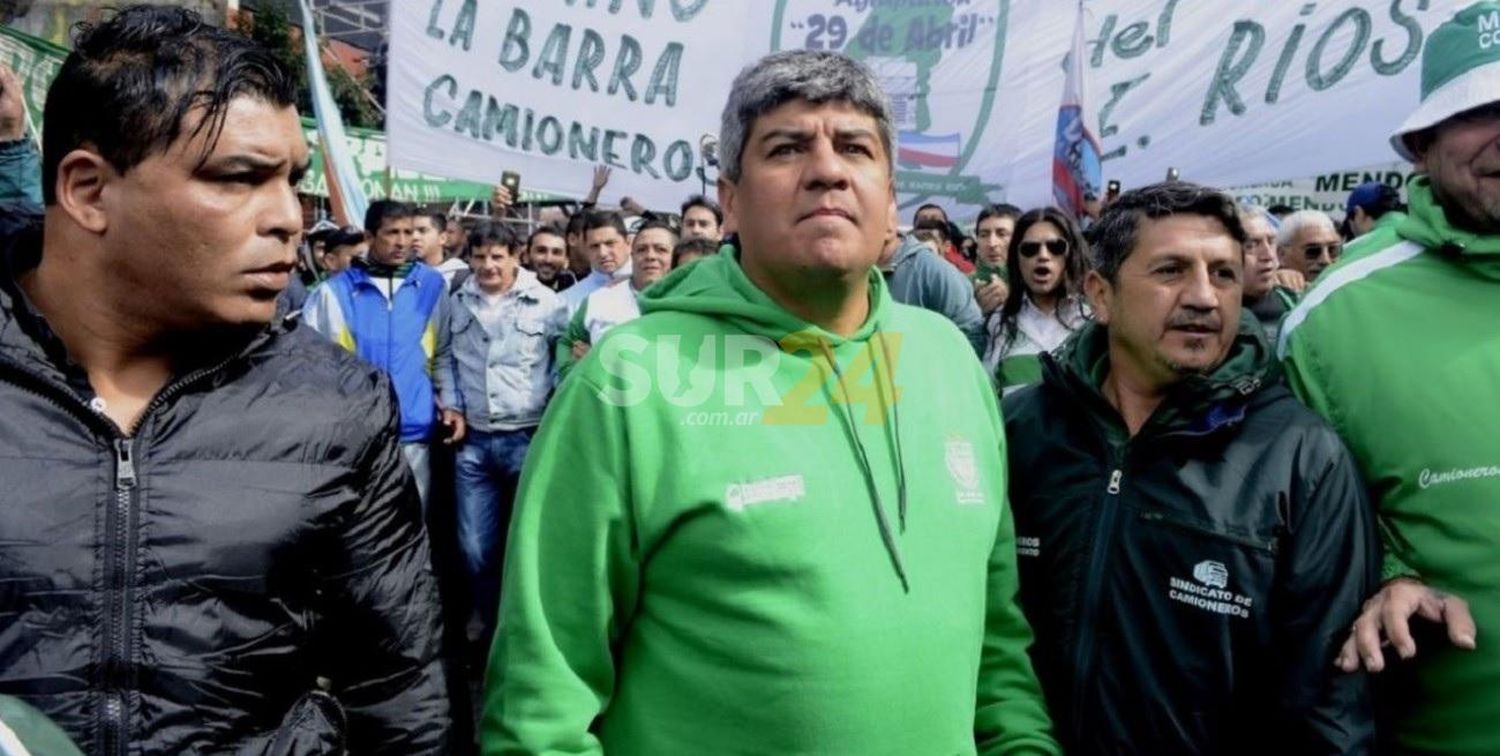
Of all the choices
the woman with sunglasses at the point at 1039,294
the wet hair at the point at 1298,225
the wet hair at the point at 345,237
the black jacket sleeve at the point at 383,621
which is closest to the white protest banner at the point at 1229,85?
the wet hair at the point at 1298,225

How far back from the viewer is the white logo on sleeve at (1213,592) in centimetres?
207

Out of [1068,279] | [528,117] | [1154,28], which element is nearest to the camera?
[1068,279]

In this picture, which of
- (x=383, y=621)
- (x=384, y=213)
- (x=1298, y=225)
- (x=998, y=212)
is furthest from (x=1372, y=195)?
(x=383, y=621)

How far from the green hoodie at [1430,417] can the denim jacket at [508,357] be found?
4474 mm

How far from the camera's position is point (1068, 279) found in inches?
199

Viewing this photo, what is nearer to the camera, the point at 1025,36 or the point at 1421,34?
the point at 1421,34

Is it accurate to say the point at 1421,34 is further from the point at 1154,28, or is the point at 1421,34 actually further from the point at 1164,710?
the point at 1164,710

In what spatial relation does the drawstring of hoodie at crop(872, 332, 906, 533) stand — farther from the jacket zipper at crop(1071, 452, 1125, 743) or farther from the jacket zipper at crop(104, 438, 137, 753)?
the jacket zipper at crop(104, 438, 137, 753)

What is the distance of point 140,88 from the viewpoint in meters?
1.68

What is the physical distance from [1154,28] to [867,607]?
599 cm

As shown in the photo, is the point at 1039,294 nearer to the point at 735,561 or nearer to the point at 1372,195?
the point at 1372,195

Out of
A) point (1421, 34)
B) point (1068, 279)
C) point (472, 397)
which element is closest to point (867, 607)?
point (1068, 279)

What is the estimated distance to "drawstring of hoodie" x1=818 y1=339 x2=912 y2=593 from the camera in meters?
1.93

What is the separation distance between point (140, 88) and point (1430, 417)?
7.01 ft
